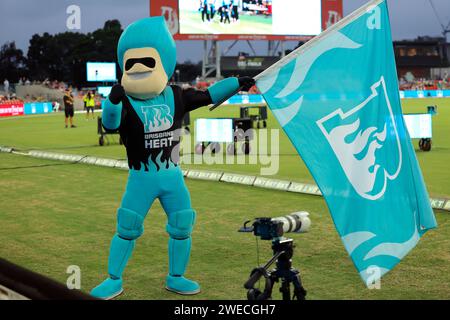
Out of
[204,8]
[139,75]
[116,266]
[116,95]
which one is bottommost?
[116,266]

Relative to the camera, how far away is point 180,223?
20.5 feet

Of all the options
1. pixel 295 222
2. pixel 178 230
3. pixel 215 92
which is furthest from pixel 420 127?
pixel 295 222

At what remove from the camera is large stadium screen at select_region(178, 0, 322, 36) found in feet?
202

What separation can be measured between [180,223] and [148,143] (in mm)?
777

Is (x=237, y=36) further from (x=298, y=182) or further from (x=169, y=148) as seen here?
(x=169, y=148)

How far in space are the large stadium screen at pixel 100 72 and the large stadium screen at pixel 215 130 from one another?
160ft

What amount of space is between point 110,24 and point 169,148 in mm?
87709

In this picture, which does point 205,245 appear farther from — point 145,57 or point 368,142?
point 368,142

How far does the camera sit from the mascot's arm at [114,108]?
588cm

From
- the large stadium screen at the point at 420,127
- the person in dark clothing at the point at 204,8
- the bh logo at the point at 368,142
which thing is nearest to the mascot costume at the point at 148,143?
the bh logo at the point at 368,142

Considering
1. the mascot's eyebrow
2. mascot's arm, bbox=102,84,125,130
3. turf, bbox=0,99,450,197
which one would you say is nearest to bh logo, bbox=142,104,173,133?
mascot's arm, bbox=102,84,125,130

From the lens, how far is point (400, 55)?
360 feet

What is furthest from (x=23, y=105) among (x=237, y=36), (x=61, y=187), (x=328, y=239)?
(x=328, y=239)

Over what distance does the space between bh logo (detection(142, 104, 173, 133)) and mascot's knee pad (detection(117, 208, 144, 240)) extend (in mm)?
732
